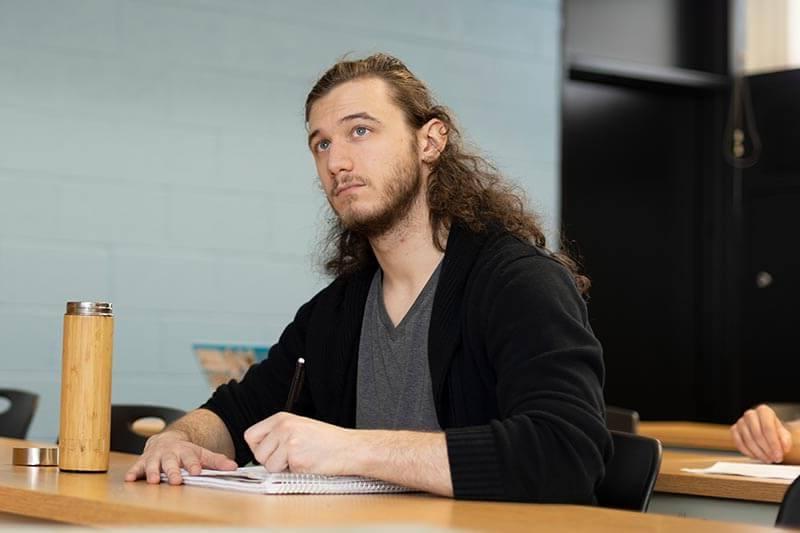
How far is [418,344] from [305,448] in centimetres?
52

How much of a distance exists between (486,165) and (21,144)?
238 cm

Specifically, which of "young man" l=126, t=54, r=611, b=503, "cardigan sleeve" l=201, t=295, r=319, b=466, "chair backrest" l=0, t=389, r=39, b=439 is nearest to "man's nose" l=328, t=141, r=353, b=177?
"young man" l=126, t=54, r=611, b=503

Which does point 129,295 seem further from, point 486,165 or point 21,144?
point 486,165

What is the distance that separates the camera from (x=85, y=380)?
1985mm

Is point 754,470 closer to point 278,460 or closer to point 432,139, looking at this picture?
point 432,139

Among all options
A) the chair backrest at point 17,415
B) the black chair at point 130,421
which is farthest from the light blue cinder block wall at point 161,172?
the black chair at point 130,421

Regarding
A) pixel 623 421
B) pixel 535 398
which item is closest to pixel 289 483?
pixel 535 398

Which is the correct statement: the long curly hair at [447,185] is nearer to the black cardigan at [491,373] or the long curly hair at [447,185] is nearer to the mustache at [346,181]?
the black cardigan at [491,373]

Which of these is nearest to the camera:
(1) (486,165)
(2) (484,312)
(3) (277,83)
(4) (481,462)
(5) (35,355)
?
(4) (481,462)

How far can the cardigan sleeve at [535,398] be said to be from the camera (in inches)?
71.1

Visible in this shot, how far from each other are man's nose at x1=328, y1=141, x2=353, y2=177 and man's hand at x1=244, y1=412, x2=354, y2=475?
1.99 feet

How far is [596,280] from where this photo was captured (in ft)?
20.4

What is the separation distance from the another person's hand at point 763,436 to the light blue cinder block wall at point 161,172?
8.05 feet

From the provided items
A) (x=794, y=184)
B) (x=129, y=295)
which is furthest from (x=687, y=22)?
(x=129, y=295)
